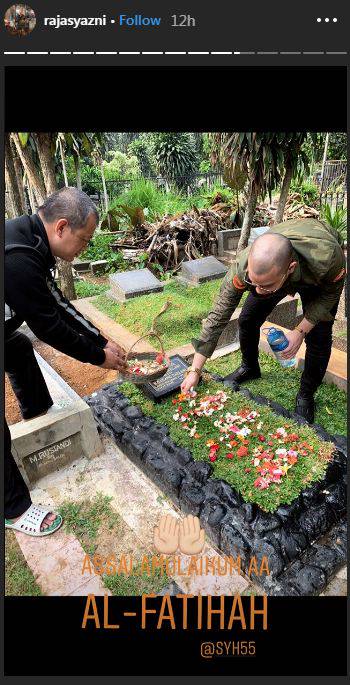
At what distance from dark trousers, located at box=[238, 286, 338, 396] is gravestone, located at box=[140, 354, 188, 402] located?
631mm

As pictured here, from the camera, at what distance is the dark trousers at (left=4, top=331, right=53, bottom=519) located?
7.91ft

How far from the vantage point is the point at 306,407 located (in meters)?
3.14

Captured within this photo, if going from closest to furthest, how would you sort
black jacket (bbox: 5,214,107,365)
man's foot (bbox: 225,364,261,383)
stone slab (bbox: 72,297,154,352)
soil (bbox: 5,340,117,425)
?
black jacket (bbox: 5,214,107,365) < man's foot (bbox: 225,364,261,383) < soil (bbox: 5,340,117,425) < stone slab (bbox: 72,297,154,352)

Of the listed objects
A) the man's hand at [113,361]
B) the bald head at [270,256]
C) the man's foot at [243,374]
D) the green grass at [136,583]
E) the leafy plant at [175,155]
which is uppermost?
the leafy plant at [175,155]

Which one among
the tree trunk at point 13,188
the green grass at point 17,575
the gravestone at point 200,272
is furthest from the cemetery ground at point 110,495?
the tree trunk at point 13,188

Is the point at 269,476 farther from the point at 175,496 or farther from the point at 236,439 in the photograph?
the point at 175,496

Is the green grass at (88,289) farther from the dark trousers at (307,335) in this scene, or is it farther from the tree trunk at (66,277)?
the dark trousers at (307,335)

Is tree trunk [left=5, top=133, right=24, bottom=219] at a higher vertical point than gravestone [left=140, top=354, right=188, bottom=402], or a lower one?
higher

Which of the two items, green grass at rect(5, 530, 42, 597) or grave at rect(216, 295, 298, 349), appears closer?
green grass at rect(5, 530, 42, 597)

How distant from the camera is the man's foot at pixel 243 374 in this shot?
359cm

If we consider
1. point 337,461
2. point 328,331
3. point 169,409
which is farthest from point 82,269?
point 337,461

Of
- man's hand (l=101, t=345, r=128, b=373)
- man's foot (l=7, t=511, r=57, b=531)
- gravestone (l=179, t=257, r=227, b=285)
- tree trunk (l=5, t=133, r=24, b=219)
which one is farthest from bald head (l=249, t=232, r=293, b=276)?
tree trunk (l=5, t=133, r=24, b=219)

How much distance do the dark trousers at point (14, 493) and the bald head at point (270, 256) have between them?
178 centimetres
